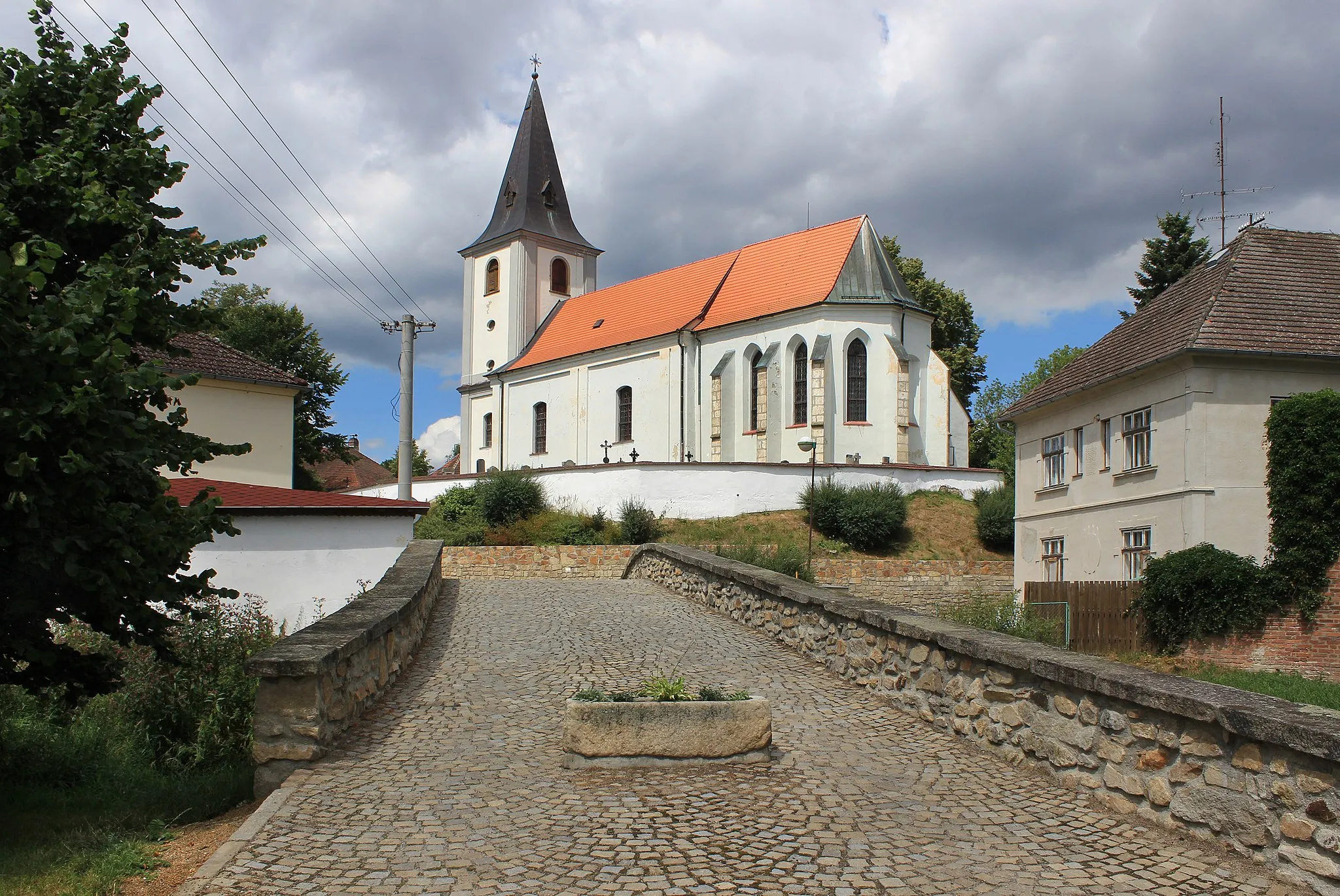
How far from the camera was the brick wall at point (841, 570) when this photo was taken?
89.5 feet

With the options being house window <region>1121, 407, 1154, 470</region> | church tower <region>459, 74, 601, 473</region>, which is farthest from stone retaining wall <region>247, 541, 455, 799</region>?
church tower <region>459, 74, 601, 473</region>

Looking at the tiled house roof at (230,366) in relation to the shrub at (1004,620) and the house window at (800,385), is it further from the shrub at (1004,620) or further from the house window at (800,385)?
the house window at (800,385)

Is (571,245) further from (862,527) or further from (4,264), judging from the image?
(4,264)

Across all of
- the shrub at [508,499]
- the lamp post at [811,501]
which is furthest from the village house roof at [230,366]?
the lamp post at [811,501]

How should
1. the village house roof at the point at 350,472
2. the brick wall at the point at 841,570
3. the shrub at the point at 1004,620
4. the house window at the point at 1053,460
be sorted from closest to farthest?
1. the shrub at the point at 1004,620
2. the brick wall at the point at 841,570
3. the house window at the point at 1053,460
4. the village house roof at the point at 350,472

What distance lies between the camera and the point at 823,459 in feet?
127

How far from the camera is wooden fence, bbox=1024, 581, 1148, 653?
2109cm

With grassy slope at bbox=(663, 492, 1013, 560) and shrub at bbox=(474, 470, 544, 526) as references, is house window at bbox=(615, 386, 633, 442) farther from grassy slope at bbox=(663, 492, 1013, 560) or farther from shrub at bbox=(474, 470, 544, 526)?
grassy slope at bbox=(663, 492, 1013, 560)

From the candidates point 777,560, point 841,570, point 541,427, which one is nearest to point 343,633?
point 777,560

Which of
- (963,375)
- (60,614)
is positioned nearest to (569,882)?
(60,614)

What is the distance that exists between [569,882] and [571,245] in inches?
2061

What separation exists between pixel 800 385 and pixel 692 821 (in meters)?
35.8

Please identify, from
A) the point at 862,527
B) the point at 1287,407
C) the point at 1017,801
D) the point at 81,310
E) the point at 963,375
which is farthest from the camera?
the point at 963,375

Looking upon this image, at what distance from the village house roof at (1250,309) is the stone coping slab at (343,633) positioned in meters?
17.0
